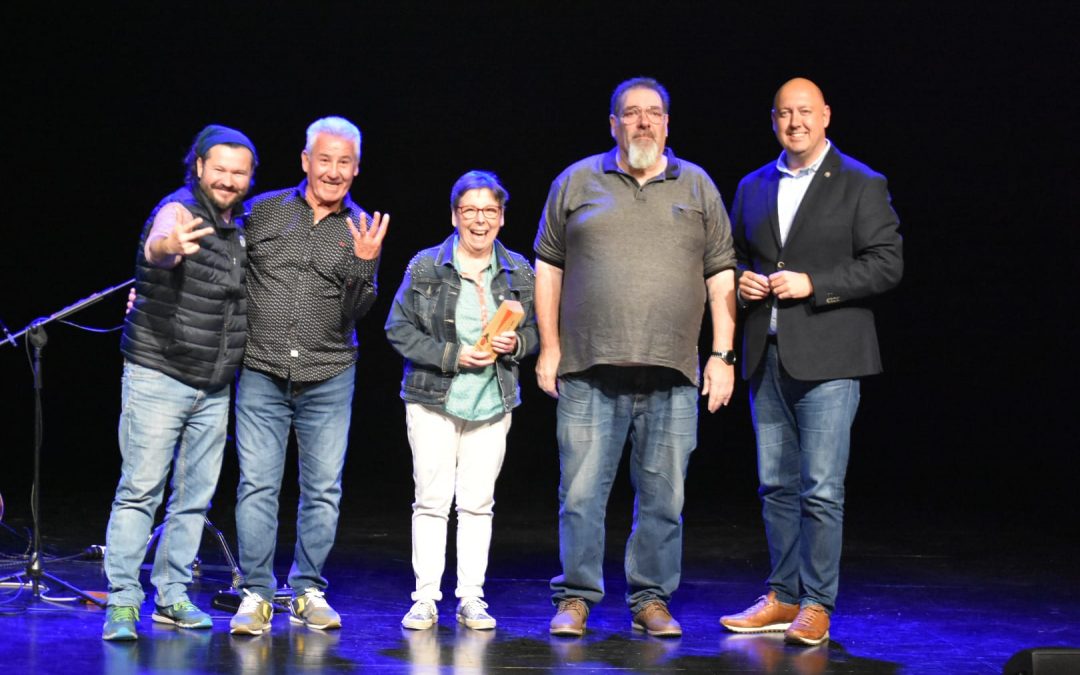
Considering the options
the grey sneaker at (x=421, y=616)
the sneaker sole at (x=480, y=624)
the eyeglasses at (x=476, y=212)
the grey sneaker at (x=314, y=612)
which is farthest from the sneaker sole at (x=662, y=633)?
the eyeglasses at (x=476, y=212)

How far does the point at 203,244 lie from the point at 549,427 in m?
4.17

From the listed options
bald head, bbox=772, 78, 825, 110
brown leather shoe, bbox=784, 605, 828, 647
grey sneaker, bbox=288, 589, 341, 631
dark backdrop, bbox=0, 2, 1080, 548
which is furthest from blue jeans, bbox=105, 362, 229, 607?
dark backdrop, bbox=0, 2, 1080, 548

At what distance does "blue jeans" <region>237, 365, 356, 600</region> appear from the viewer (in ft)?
11.8

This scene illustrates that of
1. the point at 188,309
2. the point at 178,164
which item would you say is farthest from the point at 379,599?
the point at 178,164

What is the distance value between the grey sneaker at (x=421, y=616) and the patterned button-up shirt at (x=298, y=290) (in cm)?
72

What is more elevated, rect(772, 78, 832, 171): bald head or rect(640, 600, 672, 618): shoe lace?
rect(772, 78, 832, 171): bald head

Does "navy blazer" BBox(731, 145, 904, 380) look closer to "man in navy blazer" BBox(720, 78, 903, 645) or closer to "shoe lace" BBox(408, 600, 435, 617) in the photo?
"man in navy blazer" BBox(720, 78, 903, 645)

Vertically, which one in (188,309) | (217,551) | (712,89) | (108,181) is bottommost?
(217,551)

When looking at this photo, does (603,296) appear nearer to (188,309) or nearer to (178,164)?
(188,309)

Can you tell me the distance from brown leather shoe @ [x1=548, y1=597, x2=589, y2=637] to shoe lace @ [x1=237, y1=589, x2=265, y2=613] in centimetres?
83

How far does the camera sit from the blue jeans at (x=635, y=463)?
3.57m

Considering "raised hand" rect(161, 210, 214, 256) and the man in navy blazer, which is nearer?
"raised hand" rect(161, 210, 214, 256)

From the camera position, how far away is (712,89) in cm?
638

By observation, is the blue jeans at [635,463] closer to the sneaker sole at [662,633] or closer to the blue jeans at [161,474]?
the sneaker sole at [662,633]
